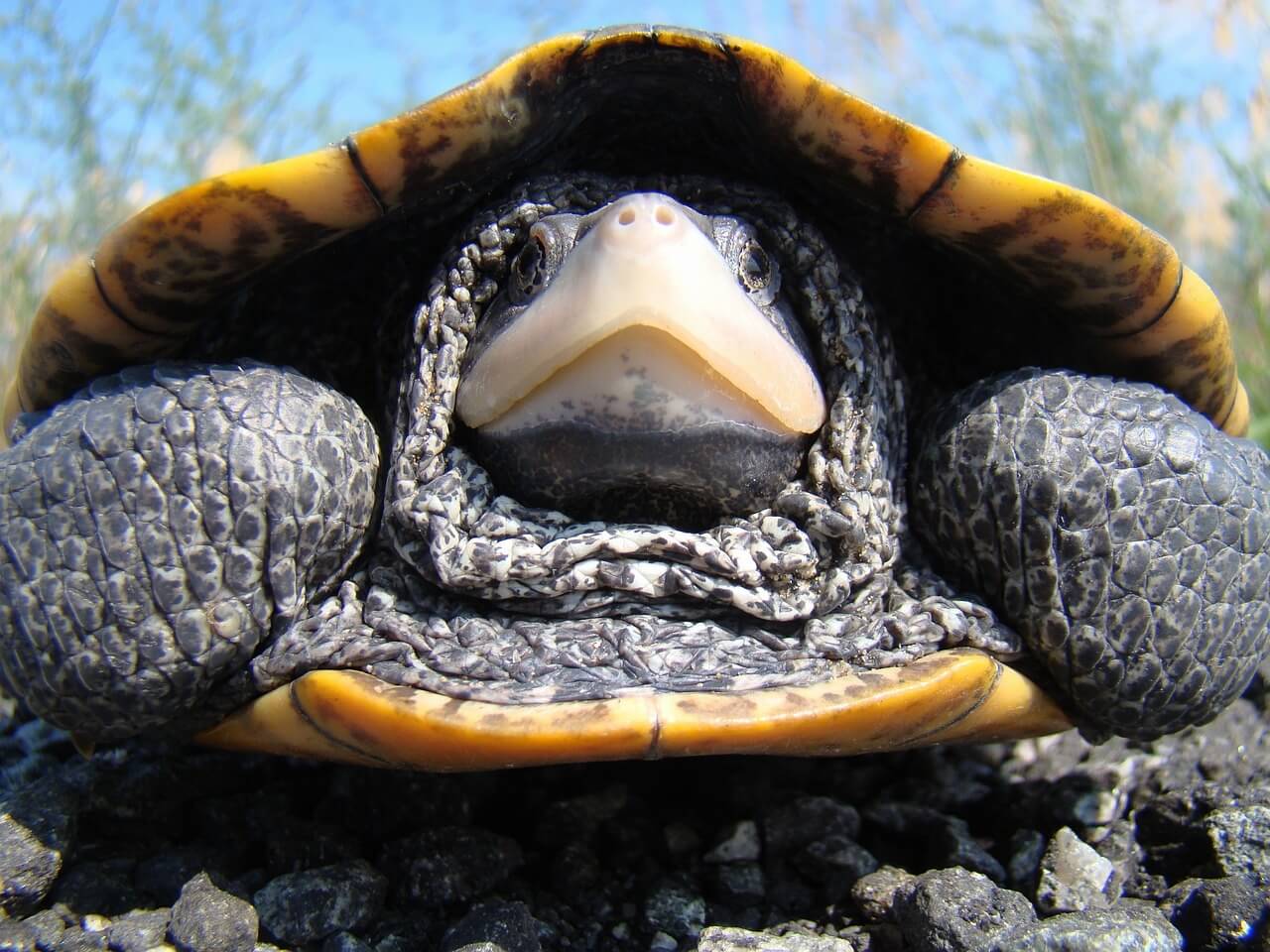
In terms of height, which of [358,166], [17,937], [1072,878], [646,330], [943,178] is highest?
[943,178]

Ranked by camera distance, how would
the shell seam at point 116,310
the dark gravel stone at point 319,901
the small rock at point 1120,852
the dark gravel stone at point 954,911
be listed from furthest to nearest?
the shell seam at point 116,310
the small rock at point 1120,852
the dark gravel stone at point 319,901
the dark gravel stone at point 954,911

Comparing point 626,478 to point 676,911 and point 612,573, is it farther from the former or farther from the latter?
point 676,911

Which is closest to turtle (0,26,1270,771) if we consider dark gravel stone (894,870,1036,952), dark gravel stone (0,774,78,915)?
dark gravel stone (0,774,78,915)

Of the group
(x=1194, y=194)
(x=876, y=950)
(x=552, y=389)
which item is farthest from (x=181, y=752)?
(x=1194, y=194)

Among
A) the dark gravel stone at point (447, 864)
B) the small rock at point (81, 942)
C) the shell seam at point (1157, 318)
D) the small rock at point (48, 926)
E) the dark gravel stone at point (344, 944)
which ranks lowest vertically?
the small rock at point (48, 926)

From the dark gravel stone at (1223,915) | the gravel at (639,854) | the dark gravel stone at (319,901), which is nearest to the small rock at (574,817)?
the gravel at (639,854)

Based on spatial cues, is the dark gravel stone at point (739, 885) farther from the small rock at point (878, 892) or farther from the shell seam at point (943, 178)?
the shell seam at point (943, 178)

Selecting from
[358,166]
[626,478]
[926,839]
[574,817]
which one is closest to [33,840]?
[574,817]
